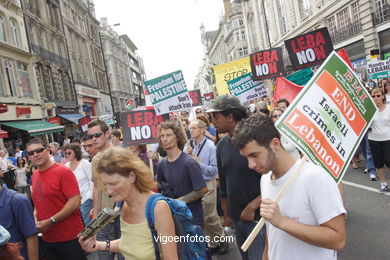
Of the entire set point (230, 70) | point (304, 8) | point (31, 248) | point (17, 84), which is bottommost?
point (31, 248)

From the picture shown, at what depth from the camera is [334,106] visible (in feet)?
7.12

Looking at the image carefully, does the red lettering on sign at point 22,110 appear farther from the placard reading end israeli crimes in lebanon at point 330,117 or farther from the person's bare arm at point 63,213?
the placard reading end israeli crimes in lebanon at point 330,117

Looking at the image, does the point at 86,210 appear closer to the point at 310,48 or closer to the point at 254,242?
the point at 254,242

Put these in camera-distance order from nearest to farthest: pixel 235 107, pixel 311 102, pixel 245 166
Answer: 1. pixel 311 102
2. pixel 245 166
3. pixel 235 107

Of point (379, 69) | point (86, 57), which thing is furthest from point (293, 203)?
point (86, 57)

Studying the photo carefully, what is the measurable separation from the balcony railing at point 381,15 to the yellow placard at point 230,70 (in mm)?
12873

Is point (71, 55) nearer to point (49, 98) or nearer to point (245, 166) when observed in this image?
point (49, 98)

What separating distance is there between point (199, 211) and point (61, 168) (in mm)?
1594

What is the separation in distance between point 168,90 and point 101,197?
3.85 metres

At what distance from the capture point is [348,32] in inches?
936

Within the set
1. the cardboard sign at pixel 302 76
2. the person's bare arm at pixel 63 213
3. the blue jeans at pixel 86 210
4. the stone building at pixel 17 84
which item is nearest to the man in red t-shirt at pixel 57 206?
the person's bare arm at pixel 63 213

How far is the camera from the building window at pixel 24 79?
22281 mm

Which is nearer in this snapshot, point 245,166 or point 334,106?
point 334,106

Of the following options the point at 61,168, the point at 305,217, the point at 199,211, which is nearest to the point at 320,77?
the point at 305,217
